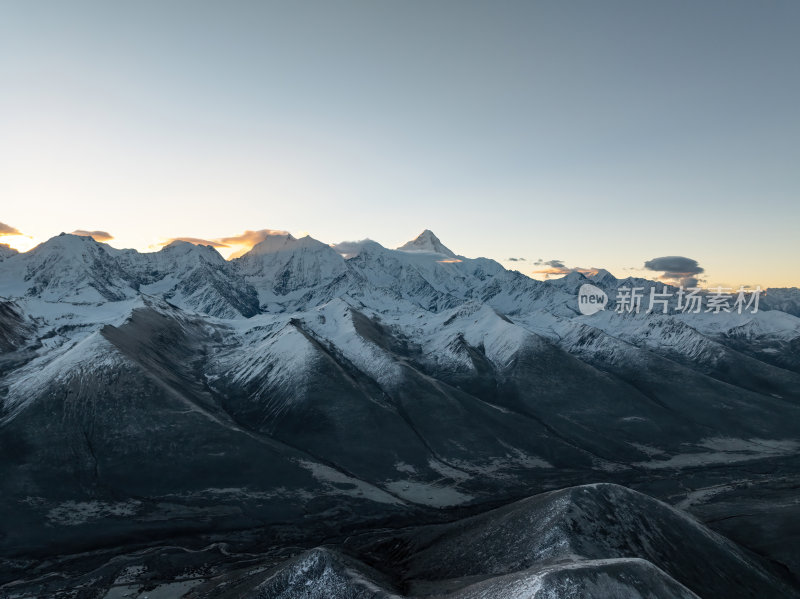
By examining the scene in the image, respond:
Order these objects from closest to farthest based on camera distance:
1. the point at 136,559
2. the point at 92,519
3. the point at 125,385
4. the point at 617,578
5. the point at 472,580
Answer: the point at 617,578
the point at 472,580
the point at 136,559
the point at 92,519
the point at 125,385

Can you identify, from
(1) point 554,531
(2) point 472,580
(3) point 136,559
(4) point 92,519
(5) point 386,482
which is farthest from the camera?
(5) point 386,482

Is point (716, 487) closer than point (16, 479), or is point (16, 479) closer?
point (16, 479)

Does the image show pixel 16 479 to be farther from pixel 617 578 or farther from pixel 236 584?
pixel 617 578

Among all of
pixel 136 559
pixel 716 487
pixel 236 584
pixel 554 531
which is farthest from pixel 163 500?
pixel 716 487

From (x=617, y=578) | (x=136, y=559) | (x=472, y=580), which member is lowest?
(x=136, y=559)

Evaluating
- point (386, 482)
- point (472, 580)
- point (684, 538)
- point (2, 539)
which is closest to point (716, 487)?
point (684, 538)

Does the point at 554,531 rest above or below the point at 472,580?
above

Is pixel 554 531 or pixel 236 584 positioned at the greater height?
pixel 554 531

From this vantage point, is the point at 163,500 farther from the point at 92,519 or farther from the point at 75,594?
the point at 75,594

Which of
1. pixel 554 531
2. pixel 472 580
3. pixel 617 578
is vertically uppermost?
pixel 617 578
